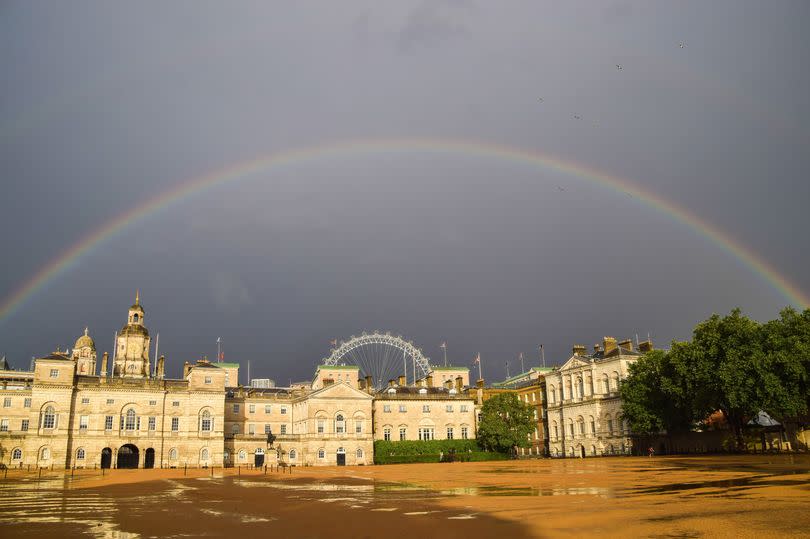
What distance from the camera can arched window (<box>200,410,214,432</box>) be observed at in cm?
8162

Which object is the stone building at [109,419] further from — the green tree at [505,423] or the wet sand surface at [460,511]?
the wet sand surface at [460,511]

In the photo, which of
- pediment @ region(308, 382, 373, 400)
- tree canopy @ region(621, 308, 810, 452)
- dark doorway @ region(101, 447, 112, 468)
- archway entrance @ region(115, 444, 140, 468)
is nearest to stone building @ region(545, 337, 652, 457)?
tree canopy @ region(621, 308, 810, 452)

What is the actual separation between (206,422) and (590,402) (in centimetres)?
5134

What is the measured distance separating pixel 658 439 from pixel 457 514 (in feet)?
212

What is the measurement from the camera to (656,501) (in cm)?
2334

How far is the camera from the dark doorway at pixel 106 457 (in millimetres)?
78756

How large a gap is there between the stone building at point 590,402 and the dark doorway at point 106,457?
60840 mm

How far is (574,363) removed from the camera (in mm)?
92000

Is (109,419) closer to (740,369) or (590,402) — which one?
(590,402)

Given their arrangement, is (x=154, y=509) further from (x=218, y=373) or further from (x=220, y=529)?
(x=218, y=373)

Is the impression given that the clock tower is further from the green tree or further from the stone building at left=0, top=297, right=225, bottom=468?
the green tree

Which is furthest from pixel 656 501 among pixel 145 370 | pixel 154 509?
pixel 145 370

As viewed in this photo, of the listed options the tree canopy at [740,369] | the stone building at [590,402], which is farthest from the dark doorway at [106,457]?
the tree canopy at [740,369]

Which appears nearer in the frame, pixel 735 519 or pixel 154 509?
pixel 735 519
